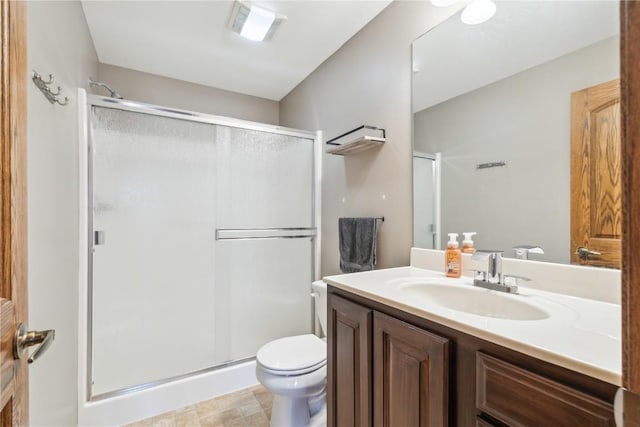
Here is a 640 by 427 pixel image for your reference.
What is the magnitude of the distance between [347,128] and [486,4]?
976mm

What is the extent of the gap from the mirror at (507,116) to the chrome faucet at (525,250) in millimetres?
16

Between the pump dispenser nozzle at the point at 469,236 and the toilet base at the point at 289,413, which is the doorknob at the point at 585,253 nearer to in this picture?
the pump dispenser nozzle at the point at 469,236

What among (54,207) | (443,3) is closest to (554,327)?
(443,3)

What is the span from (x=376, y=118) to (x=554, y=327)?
4.47 ft

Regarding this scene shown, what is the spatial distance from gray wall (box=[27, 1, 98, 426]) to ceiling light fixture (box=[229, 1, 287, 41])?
0.79 metres

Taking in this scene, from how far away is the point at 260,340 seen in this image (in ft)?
7.06

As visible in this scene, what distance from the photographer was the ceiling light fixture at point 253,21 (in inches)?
64.2

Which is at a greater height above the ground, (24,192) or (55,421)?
(24,192)

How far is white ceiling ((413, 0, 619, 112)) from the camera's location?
0.97 meters

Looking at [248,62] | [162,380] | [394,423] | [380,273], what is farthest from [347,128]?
[162,380]

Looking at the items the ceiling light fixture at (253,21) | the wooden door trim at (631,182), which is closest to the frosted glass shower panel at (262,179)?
the ceiling light fixture at (253,21)

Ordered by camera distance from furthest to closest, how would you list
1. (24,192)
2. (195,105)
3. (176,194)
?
(195,105), (176,194), (24,192)

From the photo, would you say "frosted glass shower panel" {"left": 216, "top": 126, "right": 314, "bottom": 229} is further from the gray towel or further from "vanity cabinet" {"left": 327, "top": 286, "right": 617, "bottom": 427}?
"vanity cabinet" {"left": 327, "top": 286, "right": 617, "bottom": 427}

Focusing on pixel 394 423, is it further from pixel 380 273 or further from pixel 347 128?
pixel 347 128
